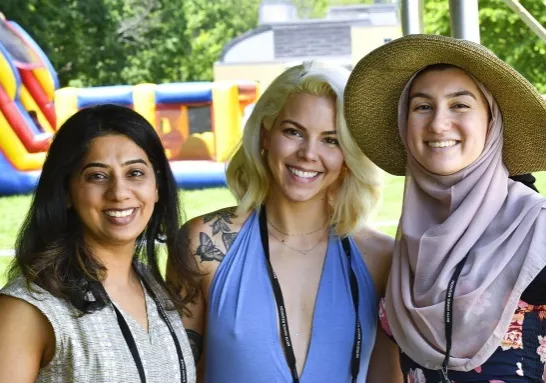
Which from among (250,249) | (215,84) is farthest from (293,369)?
(215,84)

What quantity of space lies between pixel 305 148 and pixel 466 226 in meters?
0.69

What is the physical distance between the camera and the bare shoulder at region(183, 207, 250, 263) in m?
Result: 3.06

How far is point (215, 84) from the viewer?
617 inches

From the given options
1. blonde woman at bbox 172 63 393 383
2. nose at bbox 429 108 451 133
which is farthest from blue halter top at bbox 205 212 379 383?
nose at bbox 429 108 451 133

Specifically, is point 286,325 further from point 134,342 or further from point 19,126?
point 19,126

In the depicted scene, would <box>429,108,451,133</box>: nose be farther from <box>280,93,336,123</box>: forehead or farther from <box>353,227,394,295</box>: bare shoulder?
<box>353,227,394,295</box>: bare shoulder

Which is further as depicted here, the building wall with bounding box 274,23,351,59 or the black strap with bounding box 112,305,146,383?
the building wall with bounding box 274,23,351,59

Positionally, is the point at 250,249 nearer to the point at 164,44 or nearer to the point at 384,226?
the point at 384,226

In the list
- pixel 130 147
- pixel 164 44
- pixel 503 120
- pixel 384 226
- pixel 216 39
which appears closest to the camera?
pixel 130 147

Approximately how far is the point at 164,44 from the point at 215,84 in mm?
18849

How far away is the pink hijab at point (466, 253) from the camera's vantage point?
8.15 ft

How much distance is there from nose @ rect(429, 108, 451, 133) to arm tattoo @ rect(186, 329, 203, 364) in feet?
3.41

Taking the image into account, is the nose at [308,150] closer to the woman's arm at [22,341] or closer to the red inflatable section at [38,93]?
the woman's arm at [22,341]

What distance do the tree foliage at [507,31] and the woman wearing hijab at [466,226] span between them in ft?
58.0
